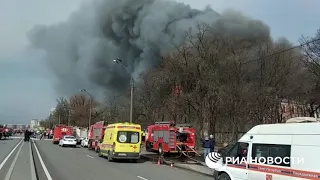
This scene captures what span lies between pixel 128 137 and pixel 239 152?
13099mm

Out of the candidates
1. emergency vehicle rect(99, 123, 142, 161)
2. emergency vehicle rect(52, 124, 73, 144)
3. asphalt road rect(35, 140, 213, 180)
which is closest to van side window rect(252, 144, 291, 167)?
asphalt road rect(35, 140, 213, 180)

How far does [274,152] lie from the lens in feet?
31.8

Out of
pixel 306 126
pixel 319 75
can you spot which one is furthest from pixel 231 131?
pixel 306 126

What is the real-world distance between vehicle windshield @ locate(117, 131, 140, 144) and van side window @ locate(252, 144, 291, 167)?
13.5m

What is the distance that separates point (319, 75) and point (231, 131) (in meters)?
10.6

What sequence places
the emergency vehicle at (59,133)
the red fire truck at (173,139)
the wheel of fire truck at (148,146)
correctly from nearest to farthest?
the red fire truck at (173,139)
the wheel of fire truck at (148,146)
the emergency vehicle at (59,133)

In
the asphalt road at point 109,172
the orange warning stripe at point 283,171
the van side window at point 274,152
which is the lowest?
the asphalt road at point 109,172

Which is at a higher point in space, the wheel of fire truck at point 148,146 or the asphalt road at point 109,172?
the wheel of fire truck at point 148,146

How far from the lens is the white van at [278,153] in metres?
8.69

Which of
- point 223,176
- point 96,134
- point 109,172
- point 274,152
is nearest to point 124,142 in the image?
point 109,172

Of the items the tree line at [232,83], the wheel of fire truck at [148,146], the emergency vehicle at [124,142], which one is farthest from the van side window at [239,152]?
the tree line at [232,83]
